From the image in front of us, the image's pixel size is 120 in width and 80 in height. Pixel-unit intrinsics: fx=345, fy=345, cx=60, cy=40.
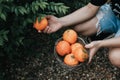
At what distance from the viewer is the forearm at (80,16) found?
2.99 m

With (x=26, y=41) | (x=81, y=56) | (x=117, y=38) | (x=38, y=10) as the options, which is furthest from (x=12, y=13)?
(x=117, y=38)

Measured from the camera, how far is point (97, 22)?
10.2ft

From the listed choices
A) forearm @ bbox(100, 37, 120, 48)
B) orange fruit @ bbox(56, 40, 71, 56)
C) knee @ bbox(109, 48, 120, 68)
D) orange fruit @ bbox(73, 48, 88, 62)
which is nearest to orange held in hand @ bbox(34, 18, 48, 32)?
orange fruit @ bbox(56, 40, 71, 56)

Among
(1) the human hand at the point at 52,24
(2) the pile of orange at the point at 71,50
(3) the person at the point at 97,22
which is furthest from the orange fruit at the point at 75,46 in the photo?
(1) the human hand at the point at 52,24

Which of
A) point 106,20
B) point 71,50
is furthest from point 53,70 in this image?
point 106,20

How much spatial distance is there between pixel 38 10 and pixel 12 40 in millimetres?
340

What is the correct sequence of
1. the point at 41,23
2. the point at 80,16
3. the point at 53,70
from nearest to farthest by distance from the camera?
the point at 41,23, the point at 80,16, the point at 53,70

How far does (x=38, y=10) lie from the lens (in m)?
2.85

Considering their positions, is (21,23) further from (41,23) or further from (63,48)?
(63,48)

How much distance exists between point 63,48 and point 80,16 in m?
0.35

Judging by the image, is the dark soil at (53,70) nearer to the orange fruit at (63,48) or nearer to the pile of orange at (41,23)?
the orange fruit at (63,48)

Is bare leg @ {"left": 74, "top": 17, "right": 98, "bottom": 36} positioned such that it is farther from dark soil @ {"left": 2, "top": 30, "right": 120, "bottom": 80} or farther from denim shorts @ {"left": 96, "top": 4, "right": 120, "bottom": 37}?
dark soil @ {"left": 2, "top": 30, "right": 120, "bottom": 80}

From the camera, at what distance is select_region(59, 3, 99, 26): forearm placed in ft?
9.82

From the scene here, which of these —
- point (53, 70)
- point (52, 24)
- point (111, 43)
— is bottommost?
point (53, 70)
